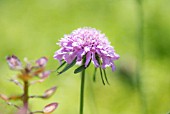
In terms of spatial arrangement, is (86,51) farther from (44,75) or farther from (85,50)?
(44,75)

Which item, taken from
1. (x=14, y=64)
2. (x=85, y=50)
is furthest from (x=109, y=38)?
(x=14, y=64)

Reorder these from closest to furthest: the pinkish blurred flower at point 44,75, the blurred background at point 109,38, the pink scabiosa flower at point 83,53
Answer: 1. the pinkish blurred flower at point 44,75
2. the pink scabiosa flower at point 83,53
3. the blurred background at point 109,38

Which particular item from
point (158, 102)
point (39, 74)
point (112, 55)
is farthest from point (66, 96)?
point (39, 74)

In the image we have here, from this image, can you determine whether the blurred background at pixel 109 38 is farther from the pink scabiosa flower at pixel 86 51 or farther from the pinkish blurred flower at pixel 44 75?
→ the pinkish blurred flower at pixel 44 75

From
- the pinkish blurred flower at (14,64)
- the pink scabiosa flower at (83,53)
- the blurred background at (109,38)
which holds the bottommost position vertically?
the pinkish blurred flower at (14,64)

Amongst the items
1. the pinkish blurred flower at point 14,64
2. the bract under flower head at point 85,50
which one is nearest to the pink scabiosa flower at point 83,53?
the bract under flower head at point 85,50

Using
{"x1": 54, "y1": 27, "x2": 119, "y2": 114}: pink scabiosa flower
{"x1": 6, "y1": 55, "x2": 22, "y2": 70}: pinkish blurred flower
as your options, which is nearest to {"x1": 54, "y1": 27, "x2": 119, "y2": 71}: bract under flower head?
{"x1": 54, "y1": 27, "x2": 119, "y2": 114}: pink scabiosa flower

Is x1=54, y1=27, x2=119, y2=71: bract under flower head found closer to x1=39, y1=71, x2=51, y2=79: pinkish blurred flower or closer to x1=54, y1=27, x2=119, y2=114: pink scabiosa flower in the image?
x1=54, y1=27, x2=119, y2=114: pink scabiosa flower
